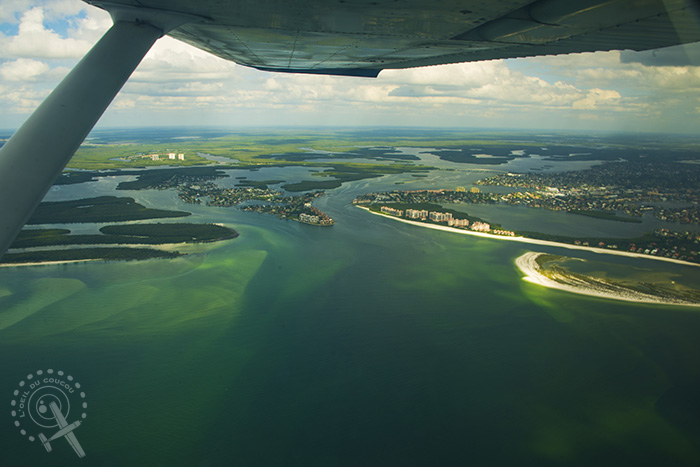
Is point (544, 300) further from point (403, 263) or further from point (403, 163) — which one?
point (403, 163)

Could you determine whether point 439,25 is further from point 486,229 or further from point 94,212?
point 94,212

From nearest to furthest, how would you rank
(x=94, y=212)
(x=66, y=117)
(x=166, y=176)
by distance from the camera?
(x=66, y=117)
(x=94, y=212)
(x=166, y=176)

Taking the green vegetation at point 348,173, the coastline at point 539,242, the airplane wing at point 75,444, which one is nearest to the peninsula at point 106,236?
the airplane wing at point 75,444

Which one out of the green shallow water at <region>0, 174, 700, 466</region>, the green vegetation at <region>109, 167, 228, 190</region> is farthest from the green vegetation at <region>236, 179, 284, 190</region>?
the green shallow water at <region>0, 174, 700, 466</region>

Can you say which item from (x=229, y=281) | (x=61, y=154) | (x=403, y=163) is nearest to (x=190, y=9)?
(x=61, y=154)

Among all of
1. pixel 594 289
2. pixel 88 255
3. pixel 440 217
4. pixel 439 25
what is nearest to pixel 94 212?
pixel 88 255

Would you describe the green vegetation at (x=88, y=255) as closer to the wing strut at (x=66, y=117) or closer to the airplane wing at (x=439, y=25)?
the airplane wing at (x=439, y=25)

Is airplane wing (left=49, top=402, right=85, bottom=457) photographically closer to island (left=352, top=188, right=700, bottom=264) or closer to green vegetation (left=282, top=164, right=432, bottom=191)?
island (left=352, top=188, right=700, bottom=264)
